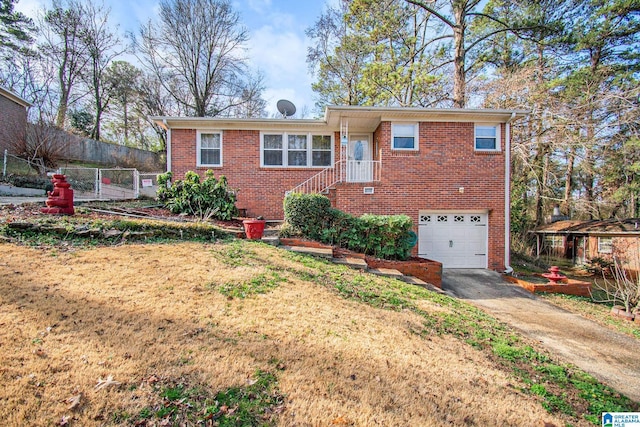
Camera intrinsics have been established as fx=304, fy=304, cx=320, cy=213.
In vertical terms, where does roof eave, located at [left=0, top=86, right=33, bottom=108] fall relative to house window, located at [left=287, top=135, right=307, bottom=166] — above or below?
above

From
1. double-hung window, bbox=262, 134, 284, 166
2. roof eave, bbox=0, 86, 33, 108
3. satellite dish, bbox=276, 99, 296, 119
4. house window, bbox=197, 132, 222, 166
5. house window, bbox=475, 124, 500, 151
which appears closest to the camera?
house window, bbox=475, 124, 500, 151

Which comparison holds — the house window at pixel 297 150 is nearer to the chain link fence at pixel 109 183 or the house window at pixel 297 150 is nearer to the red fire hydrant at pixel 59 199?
the chain link fence at pixel 109 183

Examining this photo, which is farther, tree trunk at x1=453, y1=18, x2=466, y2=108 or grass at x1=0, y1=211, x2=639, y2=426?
tree trunk at x1=453, y1=18, x2=466, y2=108

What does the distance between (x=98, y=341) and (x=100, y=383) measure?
0.58 meters

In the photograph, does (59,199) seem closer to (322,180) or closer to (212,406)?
(212,406)

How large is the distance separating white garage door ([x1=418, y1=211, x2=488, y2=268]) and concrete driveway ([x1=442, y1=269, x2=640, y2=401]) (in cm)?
127

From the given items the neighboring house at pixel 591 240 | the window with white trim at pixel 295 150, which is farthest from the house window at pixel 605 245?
the window with white trim at pixel 295 150

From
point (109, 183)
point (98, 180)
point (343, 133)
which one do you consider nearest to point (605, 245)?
point (343, 133)

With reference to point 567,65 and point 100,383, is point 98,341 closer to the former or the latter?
point 100,383

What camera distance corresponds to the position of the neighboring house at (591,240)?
1267cm

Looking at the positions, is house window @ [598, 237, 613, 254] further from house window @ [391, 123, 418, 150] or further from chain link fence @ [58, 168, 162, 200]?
chain link fence @ [58, 168, 162, 200]

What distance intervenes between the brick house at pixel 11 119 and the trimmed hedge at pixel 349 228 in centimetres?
1406

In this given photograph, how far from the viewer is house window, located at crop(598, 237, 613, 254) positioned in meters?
13.9

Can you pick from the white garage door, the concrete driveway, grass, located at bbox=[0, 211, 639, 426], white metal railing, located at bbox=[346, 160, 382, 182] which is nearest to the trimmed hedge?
the concrete driveway
